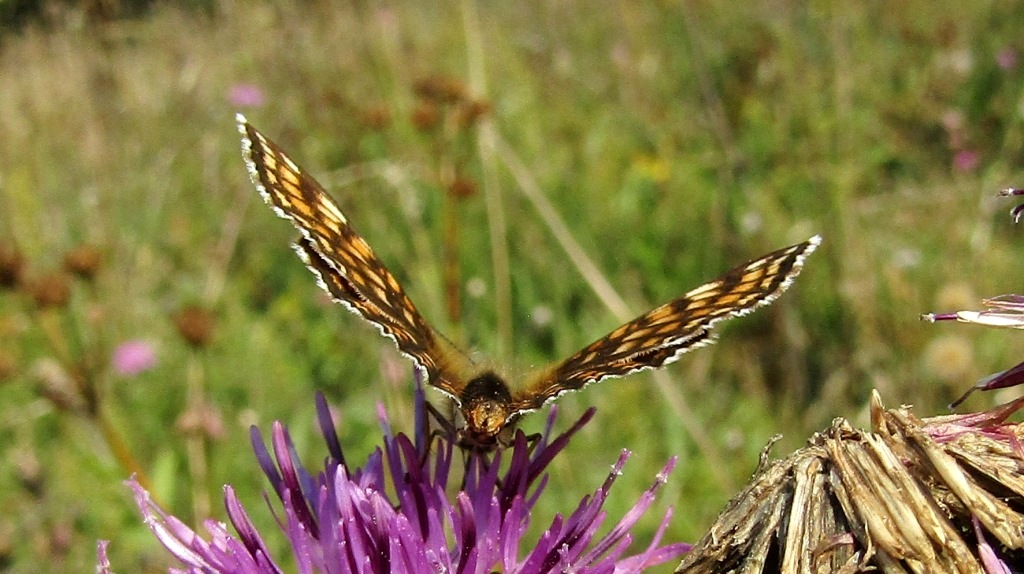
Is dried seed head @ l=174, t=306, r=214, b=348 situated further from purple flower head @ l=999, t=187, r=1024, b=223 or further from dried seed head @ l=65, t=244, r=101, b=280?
purple flower head @ l=999, t=187, r=1024, b=223

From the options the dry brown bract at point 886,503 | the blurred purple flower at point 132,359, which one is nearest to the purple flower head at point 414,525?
the dry brown bract at point 886,503

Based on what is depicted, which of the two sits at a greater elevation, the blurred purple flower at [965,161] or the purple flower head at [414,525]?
the blurred purple flower at [965,161]

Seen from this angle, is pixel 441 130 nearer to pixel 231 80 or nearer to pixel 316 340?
pixel 316 340

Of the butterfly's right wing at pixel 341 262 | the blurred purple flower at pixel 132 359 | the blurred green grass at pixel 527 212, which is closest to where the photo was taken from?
the butterfly's right wing at pixel 341 262

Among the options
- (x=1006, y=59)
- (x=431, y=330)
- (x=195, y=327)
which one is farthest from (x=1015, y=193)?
(x=1006, y=59)

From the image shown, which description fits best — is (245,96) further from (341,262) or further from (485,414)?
(485,414)

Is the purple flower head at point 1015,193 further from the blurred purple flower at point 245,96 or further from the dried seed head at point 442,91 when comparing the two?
the blurred purple flower at point 245,96
